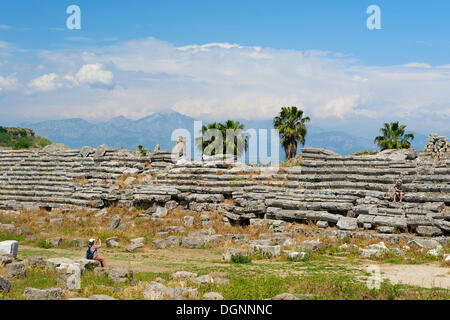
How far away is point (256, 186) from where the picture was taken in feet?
78.4

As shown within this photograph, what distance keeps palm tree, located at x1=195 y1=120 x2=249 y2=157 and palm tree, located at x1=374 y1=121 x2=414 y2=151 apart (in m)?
16.0

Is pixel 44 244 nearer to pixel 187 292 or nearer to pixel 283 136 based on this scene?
pixel 187 292

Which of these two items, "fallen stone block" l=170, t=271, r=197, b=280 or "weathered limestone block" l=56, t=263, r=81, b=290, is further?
"fallen stone block" l=170, t=271, r=197, b=280

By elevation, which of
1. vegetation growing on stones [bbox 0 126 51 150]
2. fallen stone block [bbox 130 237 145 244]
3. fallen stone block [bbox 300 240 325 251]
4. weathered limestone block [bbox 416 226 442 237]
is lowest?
fallen stone block [bbox 130 237 145 244]

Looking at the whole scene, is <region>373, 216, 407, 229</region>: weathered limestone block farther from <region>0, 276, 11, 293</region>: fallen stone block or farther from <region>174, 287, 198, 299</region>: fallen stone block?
<region>0, 276, 11, 293</region>: fallen stone block

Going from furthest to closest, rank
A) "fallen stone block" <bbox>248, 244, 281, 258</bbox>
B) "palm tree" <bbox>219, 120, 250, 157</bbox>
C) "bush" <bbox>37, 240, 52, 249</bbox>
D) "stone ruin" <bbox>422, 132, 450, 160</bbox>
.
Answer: "palm tree" <bbox>219, 120, 250, 157</bbox> → "stone ruin" <bbox>422, 132, 450, 160</bbox> → "bush" <bbox>37, 240, 52, 249</bbox> → "fallen stone block" <bbox>248, 244, 281, 258</bbox>

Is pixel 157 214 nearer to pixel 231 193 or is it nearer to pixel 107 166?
Result: pixel 231 193

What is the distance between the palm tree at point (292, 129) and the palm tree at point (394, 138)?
357 inches

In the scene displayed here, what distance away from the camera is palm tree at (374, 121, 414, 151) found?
164ft

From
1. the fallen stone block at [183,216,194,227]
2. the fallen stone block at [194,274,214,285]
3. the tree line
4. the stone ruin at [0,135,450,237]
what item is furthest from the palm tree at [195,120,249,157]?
the fallen stone block at [194,274,214,285]

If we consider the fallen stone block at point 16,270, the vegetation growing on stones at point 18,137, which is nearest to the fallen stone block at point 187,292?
the fallen stone block at point 16,270

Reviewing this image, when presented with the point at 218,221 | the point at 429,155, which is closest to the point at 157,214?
the point at 218,221

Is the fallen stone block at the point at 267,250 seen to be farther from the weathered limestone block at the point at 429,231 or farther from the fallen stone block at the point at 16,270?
the fallen stone block at the point at 16,270

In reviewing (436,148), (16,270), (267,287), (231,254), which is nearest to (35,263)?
(16,270)
